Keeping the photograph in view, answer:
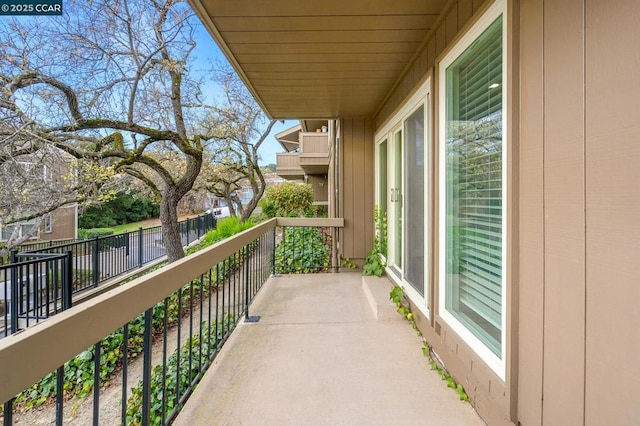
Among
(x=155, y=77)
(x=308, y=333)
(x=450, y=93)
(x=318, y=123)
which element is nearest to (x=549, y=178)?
(x=450, y=93)

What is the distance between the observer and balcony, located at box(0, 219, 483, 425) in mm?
902

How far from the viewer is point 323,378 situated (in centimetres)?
194

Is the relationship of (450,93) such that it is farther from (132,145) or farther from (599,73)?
(132,145)

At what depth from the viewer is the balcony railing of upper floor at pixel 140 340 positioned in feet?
2.54

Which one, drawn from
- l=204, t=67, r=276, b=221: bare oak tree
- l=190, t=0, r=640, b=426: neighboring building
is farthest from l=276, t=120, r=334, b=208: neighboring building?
l=190, t=0, r=640, b=426: neighboring building

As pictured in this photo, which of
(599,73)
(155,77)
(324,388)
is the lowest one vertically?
(324,388)

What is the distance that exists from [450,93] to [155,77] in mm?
7830

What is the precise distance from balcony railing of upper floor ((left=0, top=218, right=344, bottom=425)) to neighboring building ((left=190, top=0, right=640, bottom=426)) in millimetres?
1424

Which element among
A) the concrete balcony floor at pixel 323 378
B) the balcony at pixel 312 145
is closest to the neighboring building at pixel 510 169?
the concrete balcony floor at pixel 323 378

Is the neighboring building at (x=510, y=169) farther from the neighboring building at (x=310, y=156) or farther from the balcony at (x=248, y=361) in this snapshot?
the neighboring building at (x=310, y=156)

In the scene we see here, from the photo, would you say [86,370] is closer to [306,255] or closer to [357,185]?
[306,255]

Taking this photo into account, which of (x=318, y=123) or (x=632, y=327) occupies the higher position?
(x=318, y=123)

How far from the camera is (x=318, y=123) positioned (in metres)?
12.1

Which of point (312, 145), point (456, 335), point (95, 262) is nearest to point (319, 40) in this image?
point (456, 335)
